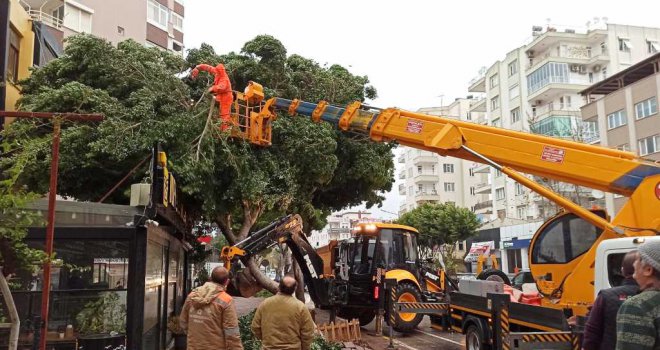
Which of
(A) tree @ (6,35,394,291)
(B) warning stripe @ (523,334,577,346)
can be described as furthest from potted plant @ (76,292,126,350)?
(B) warning stripe @ (523,334,577,346)

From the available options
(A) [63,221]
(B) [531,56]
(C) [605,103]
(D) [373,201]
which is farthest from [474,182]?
(A) [63,221]

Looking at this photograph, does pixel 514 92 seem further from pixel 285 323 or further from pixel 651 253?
pixel 651 253

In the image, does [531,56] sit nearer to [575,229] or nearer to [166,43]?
[166,43]

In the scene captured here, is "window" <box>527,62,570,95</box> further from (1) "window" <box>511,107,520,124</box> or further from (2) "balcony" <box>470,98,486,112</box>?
(2) "balcony" <box>470,98,486,112</box>

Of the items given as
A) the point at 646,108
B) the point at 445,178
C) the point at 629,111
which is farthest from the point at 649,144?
the point at 445,178

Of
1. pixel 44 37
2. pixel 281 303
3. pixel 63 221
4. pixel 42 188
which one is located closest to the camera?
pixel 281 303

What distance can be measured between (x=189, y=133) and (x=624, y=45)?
145 ft

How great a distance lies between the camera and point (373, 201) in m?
20.5

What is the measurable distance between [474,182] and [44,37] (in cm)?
Answer: 5956

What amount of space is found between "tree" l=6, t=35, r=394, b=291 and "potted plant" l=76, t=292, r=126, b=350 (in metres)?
4.62

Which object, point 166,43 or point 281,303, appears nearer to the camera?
point 281,303

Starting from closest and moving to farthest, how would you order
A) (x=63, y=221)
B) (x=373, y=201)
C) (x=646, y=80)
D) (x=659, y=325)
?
1. (x=659, y=325)
2. (x=63, y=221)
3. (x=373, y=201)
4. (x=646, y=80)

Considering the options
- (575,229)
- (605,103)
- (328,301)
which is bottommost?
(328,301)

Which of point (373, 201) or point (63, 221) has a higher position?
point (373, 201)
